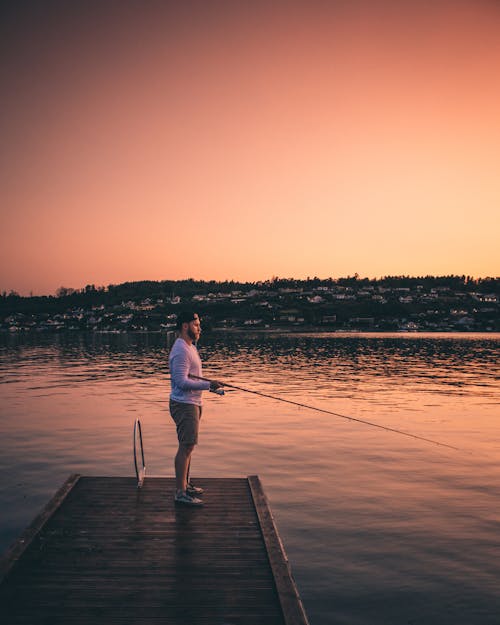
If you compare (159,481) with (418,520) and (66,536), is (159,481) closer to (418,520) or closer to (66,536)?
(66,536)

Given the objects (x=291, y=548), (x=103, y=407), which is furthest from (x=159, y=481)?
(x=103, y=407)

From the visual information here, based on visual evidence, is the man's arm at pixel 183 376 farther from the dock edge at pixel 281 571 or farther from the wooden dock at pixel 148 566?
the dock edge at pixel 281 571

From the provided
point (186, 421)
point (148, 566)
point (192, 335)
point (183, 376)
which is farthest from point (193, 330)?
point (148, 566)

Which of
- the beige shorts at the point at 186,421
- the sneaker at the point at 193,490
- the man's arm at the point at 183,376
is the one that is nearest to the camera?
the man's arm at the point at 183,376

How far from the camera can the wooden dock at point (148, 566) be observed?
17.3 ft

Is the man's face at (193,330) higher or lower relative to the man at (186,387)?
higher

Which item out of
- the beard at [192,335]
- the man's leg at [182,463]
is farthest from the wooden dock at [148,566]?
the beard at [192,335]

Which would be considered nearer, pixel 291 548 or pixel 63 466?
pixel 291 548

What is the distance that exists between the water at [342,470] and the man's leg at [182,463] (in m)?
2.00

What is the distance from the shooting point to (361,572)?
7805mm

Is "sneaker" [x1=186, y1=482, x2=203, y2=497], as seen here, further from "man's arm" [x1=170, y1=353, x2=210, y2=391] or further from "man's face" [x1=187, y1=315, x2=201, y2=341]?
"man's face" [x1=187, y1=315, x2=201, y2=341]

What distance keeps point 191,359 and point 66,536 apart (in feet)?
9.25

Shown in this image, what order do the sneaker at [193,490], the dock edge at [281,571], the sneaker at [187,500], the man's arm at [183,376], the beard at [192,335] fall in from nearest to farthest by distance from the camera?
the dock edge at [281,571] < the man's arm at [183,376] < the beard at [192,335] < the sneaker at [187,500] < the sneaker at [193,490]

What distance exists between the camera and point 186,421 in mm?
7836
